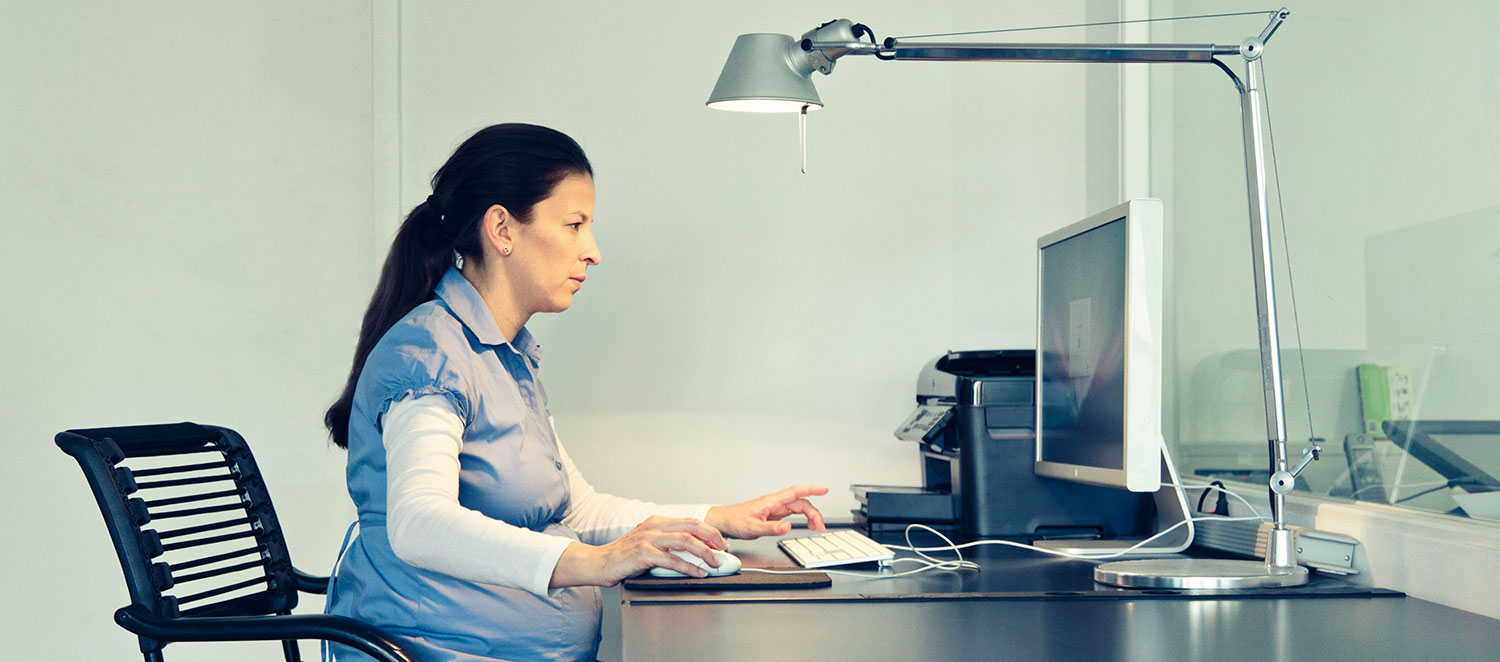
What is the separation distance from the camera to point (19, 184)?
208 centimetres

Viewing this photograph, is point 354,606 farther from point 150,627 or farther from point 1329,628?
point 1329,628

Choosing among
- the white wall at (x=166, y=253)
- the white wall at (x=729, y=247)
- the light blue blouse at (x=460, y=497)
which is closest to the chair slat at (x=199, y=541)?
the light blue blouse at (x=460, y=497)

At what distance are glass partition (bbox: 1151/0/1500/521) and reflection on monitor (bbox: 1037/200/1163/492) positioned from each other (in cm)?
35

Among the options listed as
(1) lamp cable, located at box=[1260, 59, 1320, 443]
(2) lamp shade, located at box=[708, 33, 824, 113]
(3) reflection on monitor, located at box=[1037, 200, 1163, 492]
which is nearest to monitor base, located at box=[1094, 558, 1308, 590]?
(3) reflection on monitor, located at box=[1037, 200, 1163, 492]

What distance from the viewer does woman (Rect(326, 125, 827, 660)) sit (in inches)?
52.1

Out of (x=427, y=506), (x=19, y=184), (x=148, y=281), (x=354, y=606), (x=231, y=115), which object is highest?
(x=231, y=115)

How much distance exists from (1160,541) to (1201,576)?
0.44 m

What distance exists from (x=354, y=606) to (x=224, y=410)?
1093 millimetres

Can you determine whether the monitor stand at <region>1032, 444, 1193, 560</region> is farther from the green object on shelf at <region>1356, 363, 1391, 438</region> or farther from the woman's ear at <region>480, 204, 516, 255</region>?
the woman's ear at <region>480, 204, 516, 255</region>

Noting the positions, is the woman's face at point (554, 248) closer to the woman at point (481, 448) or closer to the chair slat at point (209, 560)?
the woman at point (481, 448)

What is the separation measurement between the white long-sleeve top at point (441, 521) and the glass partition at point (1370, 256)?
1138 millimetres

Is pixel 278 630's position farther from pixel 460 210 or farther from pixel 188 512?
pixel 460 210

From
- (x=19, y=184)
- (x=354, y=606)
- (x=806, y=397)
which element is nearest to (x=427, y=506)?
(x=354, y=606)

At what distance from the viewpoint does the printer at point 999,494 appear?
6.53 ft
